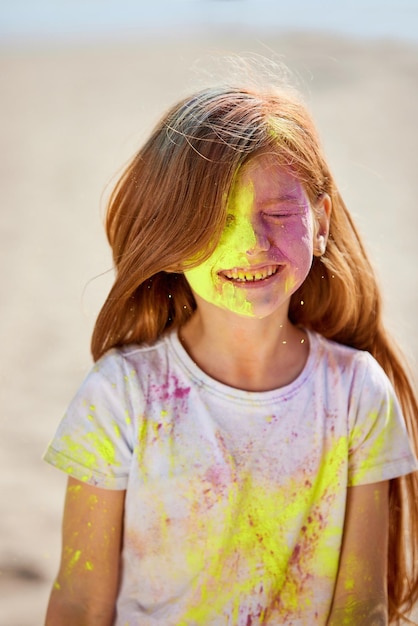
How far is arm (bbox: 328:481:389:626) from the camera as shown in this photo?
5.19ft

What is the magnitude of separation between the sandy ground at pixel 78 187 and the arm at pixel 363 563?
55 centimetres

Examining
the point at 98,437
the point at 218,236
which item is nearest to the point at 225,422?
the point at 98,437

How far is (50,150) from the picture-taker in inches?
166

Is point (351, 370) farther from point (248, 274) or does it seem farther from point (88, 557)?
point (88, 557)

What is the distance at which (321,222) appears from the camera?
1.60 metres

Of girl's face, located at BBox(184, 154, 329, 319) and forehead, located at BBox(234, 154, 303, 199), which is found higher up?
forehead, located at BBox(234, 154, 303, 199)

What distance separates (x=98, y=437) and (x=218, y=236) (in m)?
0.36

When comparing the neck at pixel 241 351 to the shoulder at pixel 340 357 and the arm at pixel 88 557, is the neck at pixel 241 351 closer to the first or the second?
the shoulder at pixel 340 357

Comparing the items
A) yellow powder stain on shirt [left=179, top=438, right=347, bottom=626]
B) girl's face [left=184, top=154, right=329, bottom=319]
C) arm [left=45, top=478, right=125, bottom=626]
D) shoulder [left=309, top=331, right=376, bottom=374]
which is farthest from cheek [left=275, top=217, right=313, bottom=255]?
arm [left=45, top=478, right=125, bottom=626]

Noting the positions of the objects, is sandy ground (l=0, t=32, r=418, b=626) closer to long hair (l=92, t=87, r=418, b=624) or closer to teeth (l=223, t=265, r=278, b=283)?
long hair (l=92, t=87, r=418, b=624)

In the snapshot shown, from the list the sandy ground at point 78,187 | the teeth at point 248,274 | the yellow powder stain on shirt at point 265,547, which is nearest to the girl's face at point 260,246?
the teeth at point 248,274

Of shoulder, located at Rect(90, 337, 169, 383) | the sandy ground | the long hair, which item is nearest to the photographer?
the long hair

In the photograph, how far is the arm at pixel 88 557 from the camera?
1.53 metres

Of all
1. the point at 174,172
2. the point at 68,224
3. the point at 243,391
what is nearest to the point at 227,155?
the point at 174,172
